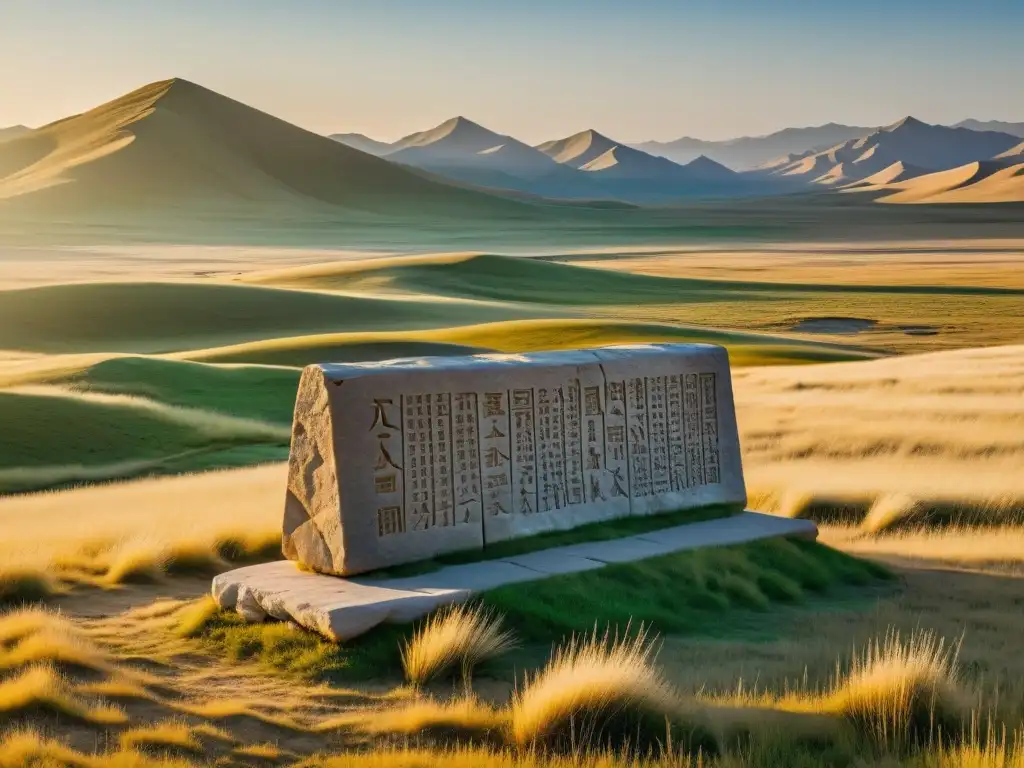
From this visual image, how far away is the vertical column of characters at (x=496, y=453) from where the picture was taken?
11.9 meters

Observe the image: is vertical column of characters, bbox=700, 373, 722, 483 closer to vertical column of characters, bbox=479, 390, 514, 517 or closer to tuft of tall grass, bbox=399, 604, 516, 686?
vertical column of characters, bbox=479, 390, 514, 517

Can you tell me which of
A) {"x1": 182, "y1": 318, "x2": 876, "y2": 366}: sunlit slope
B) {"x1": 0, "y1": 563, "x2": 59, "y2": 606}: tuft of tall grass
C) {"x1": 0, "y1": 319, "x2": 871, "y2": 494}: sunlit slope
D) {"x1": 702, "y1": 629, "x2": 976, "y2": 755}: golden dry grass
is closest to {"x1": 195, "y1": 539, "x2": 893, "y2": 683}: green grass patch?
{"x1": 0, "y1": 563, "x2": 59, "y2": 606}: tuft of tall grass

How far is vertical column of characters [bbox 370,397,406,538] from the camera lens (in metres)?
11.1

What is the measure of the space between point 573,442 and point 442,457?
1.69m

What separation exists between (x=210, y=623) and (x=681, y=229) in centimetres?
17783

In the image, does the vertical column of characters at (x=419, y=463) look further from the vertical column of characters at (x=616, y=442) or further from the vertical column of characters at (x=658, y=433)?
the vertical column of characters at (x=658, y=433)

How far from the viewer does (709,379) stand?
14.3 m

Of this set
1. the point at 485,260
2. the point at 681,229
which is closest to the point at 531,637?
Result: the point at 485,260

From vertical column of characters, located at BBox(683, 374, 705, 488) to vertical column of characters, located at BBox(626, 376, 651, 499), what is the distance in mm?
676

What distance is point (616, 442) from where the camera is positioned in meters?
13.1

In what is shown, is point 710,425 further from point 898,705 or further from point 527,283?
point 527,283

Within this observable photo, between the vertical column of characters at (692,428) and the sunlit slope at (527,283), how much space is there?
55.8 m

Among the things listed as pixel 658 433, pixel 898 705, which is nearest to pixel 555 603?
pixel 658 433

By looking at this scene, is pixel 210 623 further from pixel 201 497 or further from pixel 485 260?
pixel 485 260
